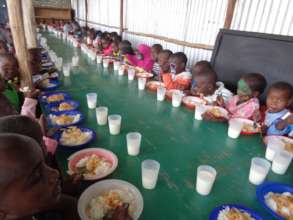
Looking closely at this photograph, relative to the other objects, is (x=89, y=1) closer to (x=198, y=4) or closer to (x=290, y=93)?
(x=198, y=4)

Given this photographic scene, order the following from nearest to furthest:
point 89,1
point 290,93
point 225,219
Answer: point 225,219 → point 290,93 → point 89,1

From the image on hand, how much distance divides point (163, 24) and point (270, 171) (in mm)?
4689

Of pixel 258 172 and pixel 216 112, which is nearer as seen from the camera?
pixel 258 172

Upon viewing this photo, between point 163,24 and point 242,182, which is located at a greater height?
point 163,24

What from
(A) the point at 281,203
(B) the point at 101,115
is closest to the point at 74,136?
(B) the point at 101,115

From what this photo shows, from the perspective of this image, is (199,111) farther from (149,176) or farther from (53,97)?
(53,97)

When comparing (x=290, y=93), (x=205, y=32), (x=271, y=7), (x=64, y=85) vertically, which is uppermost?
(x=271, y=7)

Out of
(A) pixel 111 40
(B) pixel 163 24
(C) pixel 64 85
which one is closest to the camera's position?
(C) pixel 64 85

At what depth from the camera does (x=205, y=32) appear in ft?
13.4

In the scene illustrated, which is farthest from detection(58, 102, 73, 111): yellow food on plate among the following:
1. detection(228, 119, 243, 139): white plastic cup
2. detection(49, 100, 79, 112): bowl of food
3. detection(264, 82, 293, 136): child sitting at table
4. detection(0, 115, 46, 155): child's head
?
detection(264, 82, 293, 136): child sitting at table

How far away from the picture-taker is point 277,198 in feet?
3.60

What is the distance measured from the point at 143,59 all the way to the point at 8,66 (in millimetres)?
2663

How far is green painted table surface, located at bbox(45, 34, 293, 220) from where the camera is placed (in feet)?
3.53

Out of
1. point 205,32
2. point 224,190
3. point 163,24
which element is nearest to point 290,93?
point 224,190
